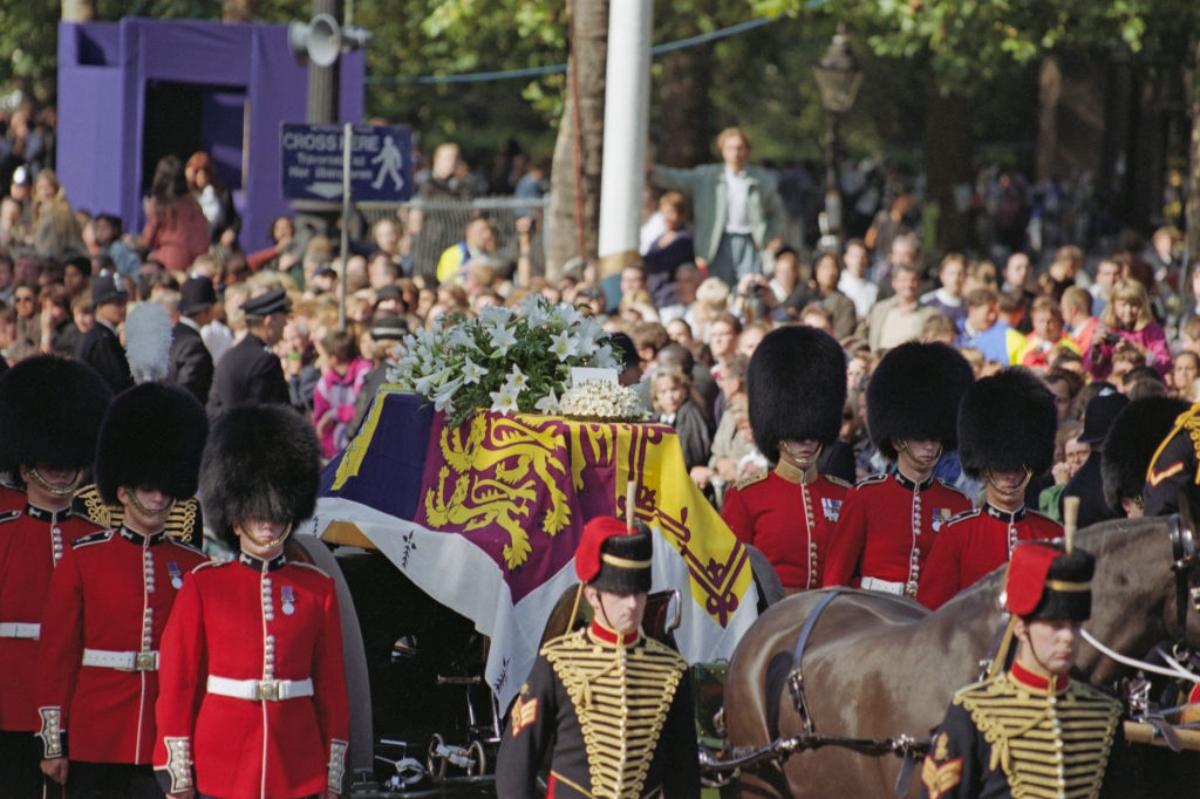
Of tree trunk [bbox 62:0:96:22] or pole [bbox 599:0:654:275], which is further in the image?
tree trunk [bbox 62:0:96:22]

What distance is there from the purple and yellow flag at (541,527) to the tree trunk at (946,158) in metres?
18.9

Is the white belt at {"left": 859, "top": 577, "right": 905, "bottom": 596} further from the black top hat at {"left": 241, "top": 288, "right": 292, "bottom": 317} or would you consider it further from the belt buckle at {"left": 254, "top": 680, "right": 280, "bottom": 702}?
the black top hat at {"left": 241, "top": 288, "right": 292, "bottom": 317}

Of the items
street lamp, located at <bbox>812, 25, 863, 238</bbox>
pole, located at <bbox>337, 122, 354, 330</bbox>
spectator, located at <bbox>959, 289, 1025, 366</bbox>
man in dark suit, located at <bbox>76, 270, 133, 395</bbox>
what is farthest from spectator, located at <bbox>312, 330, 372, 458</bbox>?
street lamp, located at <bbox>812, 25, 863, 238</bbox>

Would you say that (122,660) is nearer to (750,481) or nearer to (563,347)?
(563,347)

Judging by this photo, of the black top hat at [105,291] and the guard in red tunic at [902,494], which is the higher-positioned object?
the black top hat at [105,291]

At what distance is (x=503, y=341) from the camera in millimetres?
9117

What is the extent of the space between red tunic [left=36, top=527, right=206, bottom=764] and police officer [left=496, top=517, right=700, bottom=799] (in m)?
1.36

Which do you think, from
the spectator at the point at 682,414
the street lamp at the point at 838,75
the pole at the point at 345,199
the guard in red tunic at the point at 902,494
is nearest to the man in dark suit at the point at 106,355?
the pole at the point at 345,199

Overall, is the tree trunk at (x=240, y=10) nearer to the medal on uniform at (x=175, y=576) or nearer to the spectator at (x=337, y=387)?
the spectator at (x=337, y=387)

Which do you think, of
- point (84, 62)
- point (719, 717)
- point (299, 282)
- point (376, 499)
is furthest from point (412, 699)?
point (84, 62)

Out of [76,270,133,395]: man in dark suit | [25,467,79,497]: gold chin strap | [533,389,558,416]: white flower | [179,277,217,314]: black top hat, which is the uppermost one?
[179,277,217,314]: black top hat

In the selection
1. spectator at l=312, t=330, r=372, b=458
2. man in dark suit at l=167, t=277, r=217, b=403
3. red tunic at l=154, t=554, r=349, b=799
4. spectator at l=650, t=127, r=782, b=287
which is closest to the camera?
red tunic at l=154, t=554, r=349, b=799

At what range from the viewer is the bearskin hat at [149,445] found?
23.8ft

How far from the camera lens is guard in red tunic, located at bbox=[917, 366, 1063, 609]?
7984mm
